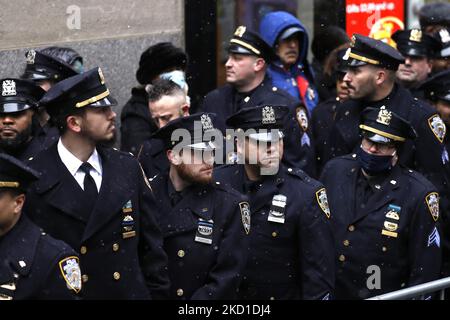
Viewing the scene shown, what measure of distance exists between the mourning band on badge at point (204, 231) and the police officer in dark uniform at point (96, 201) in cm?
26

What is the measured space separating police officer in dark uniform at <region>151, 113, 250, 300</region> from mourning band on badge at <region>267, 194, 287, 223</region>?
0.32 metres

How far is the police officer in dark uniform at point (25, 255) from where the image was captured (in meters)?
5.25

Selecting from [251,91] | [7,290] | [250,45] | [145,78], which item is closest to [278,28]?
[250,45]

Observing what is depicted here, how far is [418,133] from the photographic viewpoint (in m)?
8.02

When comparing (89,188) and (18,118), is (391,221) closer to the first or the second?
(89,188)

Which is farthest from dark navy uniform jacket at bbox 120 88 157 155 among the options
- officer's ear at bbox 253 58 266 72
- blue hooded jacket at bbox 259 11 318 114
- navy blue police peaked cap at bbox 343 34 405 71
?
navy blue police peaked cap at bbox 343 34 405 71

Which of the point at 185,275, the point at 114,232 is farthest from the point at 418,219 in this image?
the point at 114,232

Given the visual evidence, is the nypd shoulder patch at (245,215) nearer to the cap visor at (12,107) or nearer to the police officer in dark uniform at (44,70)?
the cap visor at (12,107)

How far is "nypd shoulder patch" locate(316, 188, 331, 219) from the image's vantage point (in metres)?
6.66

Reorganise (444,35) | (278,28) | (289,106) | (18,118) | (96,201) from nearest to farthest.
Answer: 1. (96,201)
2. (18,118)
3. (289,106)
4. (278,28)
5. (444,35)

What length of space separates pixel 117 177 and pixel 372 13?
6.53m

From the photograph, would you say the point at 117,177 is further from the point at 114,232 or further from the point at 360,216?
the point at 360,216

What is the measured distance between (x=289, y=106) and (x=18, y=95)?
230cm

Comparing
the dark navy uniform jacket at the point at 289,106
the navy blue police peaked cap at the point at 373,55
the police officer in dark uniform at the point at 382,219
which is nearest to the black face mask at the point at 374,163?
the police officer in dark uniform at the point at 382,219
